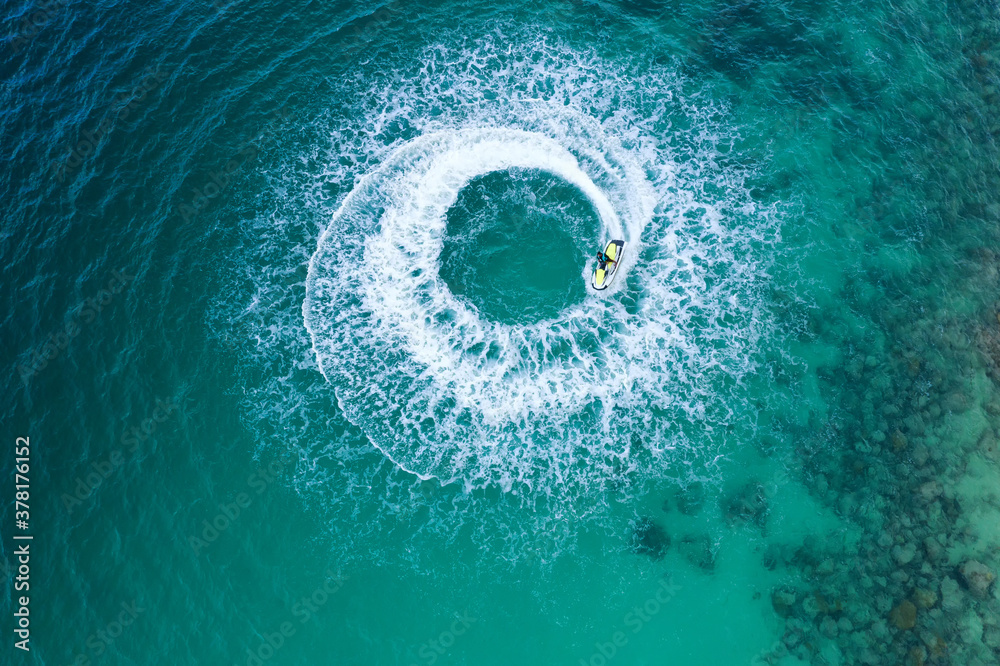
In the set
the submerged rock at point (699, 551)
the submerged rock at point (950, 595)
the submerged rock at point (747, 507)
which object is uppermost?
the submerged rock at point (747, 507)

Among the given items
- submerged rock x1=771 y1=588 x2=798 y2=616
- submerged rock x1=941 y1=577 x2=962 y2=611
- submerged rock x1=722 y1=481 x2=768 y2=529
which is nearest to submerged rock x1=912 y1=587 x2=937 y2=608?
submerged rock x1=941 y1=577 x2=962 y2=611

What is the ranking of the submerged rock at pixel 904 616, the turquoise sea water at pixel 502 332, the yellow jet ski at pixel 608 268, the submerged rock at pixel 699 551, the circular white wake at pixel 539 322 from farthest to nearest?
the yellow jet ski at pixel 608 268, the circular white wake at pixel 539 322, the submerged rock at pixel 699 551, the turquoise sea water at pixel 502 332, the submerged rock at pixel 904 616

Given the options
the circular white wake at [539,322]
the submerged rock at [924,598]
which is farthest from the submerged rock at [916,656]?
the circular white wake at [539,322]

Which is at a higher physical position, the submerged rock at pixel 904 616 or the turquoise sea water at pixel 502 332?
the turquoise sea water at pixel 502 332

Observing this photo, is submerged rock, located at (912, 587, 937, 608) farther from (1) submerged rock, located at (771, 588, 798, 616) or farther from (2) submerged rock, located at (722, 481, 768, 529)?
(2) submerged rock, located at (722, 481, 768, 529)

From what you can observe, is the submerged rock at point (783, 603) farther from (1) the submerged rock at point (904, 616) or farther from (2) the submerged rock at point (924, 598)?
(2) the submerged rock at point (924, 598)

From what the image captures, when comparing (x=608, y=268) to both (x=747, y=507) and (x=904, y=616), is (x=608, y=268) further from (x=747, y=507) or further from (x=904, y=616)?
(x=904, y=616)

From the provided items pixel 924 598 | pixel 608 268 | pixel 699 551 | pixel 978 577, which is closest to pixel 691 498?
pixel 699 551
